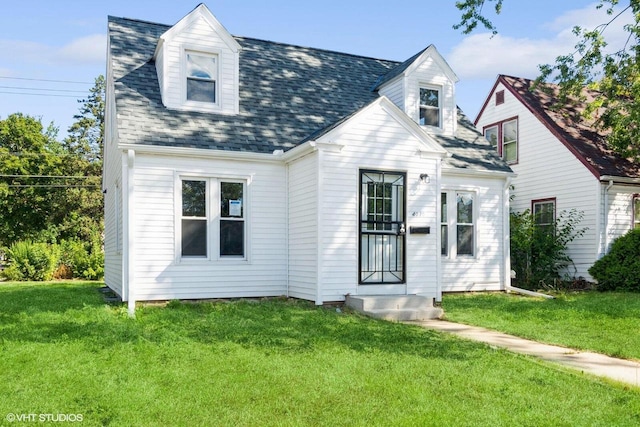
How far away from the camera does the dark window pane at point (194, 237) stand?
1091 cm

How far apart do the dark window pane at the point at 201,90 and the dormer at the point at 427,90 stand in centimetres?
458

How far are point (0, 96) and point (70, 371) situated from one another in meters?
40.6

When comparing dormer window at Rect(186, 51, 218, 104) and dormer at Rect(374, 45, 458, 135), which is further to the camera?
dormer at Rect(374, 45, 458, 135)

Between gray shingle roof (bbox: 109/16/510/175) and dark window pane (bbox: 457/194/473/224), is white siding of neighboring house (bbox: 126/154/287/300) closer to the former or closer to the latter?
gray shingle roof (bbox: 109/16/510/175)

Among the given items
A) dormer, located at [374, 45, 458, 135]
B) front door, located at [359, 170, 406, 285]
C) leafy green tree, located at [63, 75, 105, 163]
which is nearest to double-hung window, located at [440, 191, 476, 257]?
dormer, located at [374, 45, 458, 135]

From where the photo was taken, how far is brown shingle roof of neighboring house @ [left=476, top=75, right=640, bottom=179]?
52.2ft

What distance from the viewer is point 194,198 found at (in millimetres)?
11070

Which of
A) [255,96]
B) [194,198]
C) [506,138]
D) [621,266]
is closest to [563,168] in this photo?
[506,138]

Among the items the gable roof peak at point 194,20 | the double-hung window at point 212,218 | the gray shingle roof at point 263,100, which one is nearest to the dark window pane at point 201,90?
the gray shingle roof at point 263,100

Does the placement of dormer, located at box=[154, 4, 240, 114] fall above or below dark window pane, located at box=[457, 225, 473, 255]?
above

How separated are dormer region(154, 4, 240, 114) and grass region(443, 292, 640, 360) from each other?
6416 millimetres

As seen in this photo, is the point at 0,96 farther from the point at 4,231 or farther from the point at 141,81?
the point at 141,81

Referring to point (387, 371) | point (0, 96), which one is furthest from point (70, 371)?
point (0, 96)

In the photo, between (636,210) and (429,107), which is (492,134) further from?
(429,107)
